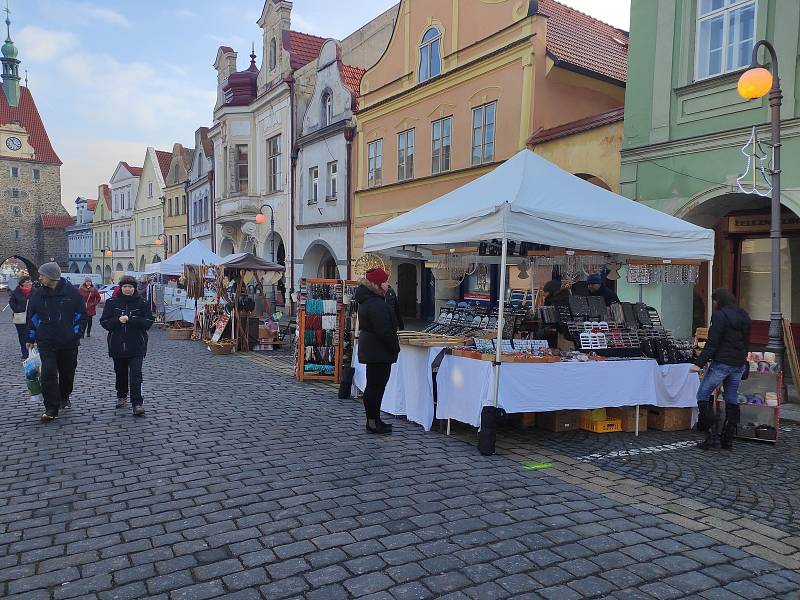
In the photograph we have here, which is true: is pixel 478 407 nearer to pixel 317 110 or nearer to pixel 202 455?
pixel 202 455

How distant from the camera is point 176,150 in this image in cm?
4141

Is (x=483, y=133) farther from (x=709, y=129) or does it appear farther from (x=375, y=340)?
(x=375, y=340)

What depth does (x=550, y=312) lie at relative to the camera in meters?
7.48

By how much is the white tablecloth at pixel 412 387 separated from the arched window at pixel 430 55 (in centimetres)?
1184

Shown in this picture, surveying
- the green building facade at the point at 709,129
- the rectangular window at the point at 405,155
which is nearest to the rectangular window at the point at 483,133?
the rectangular window at the point at 405,155

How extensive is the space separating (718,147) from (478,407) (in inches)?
270

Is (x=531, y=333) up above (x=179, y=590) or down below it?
above

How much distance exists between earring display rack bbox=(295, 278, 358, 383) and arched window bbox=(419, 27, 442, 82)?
9312mm

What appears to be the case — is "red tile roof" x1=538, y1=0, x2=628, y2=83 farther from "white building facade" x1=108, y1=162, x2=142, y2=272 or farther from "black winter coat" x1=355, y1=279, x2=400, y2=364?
"white building facade" x1=108, y1=162, x2=142, y2=272

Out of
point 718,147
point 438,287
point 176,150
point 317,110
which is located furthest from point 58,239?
point 718,147

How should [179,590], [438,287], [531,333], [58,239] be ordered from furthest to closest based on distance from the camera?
[58,239], [438,287], [531,333], [179,590]

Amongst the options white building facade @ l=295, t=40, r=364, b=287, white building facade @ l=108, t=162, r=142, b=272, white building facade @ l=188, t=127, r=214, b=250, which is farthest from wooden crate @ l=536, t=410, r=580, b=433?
white building facade @ l=108, t=162, r=142, b=272

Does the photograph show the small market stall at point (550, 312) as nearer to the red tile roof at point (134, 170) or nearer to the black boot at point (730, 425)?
the black boot at point (730, 425)

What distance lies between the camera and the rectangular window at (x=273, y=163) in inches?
1051
